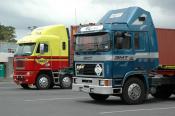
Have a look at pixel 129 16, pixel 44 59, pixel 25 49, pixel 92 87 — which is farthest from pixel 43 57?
pixel 129 16

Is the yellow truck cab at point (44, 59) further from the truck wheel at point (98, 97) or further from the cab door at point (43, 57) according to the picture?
the truck wheel at point (98, 97)

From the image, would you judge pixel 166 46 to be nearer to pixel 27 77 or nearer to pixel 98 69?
pixel 98 69

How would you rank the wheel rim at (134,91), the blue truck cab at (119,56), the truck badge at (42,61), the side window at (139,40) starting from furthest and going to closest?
the truck badge at (42,61)
the side window at (139,40)
the wheel rim at (134,91)
the blue truck cab at (119,56)

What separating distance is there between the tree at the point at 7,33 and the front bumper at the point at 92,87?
7896 centimetres

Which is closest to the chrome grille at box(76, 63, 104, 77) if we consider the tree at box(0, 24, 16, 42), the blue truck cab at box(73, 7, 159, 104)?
the blue truck cab at box(73, 7, 159, 104)

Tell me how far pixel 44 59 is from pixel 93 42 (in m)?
8.46

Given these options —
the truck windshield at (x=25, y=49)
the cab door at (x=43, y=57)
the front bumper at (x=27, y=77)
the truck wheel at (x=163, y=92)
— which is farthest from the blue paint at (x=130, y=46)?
the front bumper at (x=27, y=77)

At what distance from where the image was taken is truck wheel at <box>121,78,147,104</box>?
53.1 feet

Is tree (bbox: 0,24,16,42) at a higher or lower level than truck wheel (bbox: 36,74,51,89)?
higher

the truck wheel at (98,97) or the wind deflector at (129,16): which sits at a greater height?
the wind deflector at (129,16)

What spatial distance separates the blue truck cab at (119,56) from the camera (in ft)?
52.4

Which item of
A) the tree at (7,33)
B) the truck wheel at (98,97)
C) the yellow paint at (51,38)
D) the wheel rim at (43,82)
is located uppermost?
the tree at (7,33)

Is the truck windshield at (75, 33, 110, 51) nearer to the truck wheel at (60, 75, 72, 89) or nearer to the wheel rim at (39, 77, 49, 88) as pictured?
the wheel rim at (39, 77, 49, 88)

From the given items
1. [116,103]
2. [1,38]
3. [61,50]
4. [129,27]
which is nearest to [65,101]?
[116,103]
